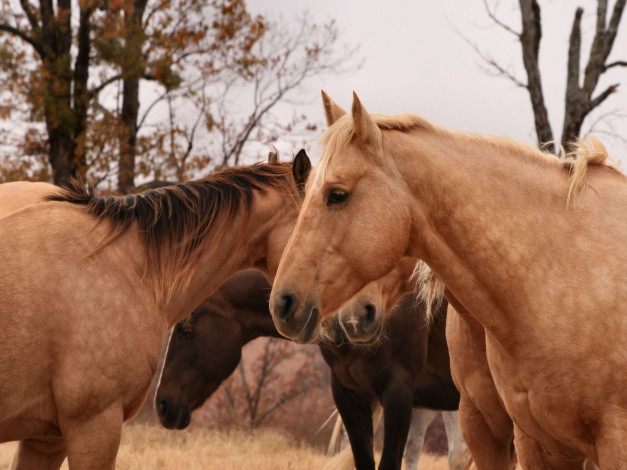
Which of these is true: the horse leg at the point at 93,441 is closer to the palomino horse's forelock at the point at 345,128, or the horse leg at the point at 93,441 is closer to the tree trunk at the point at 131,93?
the palomino horse's forelock at the point at 345,128

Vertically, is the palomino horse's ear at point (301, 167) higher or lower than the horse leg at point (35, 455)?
higher

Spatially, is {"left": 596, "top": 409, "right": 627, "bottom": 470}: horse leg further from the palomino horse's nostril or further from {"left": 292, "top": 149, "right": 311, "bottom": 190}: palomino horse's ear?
{"left": 292, "top": 149, "right": 311, "bottom": 190}: palomino horse's ear

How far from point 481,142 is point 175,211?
80.0 inches

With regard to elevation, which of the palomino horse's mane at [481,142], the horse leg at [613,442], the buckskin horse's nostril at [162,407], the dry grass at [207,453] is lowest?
the dry grass at [207,453]

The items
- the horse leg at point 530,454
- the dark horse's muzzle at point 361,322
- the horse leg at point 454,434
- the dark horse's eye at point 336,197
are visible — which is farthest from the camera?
the horse leg at point 454,434

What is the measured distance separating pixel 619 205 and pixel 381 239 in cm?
100

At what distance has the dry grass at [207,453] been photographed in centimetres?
719

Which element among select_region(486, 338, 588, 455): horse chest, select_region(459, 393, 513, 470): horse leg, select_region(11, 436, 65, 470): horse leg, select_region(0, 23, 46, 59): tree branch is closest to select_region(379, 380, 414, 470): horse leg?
select_region(459, 393, 513, 470): horse leg

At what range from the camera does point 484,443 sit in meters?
4.14

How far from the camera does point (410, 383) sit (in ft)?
20.4

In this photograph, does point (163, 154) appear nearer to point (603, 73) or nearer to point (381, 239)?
point (603, 73)

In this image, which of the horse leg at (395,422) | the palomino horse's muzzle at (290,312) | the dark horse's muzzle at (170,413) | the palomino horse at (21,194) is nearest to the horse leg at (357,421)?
the horse leg at (395,422)

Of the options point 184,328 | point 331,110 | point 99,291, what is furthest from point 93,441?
point 184,328

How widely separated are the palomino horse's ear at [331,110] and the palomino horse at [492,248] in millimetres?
211
